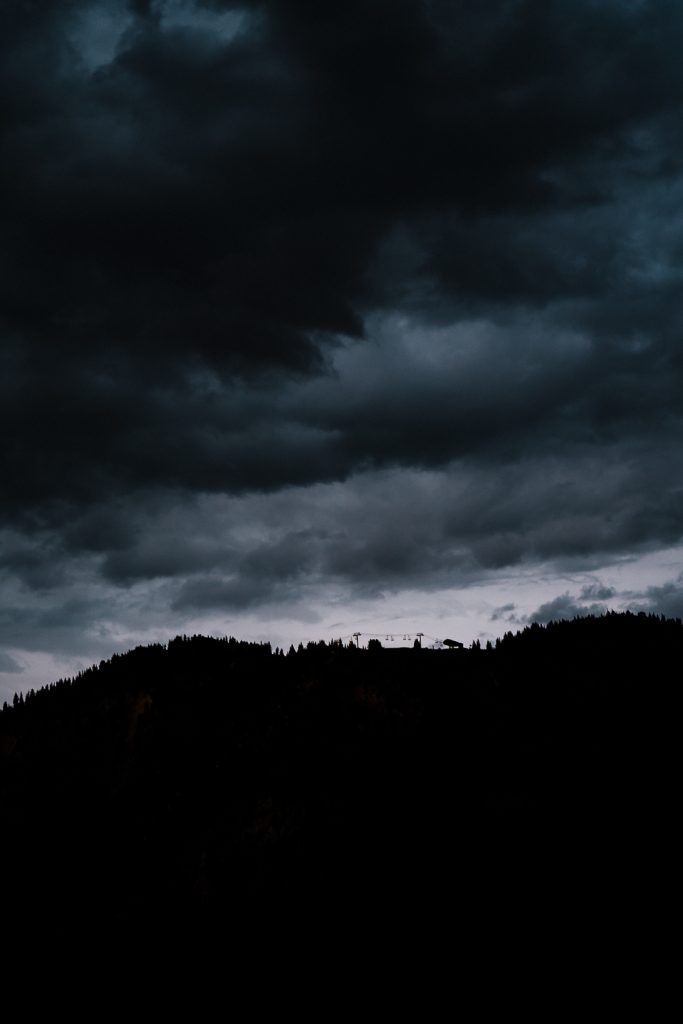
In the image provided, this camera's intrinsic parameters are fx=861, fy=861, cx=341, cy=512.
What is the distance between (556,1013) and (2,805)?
10.7 m

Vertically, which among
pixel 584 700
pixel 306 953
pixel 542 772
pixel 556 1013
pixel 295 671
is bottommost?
pixel 556 1013

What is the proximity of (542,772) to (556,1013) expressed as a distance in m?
4.27

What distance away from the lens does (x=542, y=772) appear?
15.0 metres

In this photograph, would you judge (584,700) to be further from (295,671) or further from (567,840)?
(295,671)

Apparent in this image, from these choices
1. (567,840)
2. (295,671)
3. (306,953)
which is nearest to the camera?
(306,953)

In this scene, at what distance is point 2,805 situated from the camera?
16422mm

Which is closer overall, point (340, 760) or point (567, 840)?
point (567, 840)

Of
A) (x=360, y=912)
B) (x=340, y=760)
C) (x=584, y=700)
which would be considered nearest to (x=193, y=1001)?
(x=360, y=912)

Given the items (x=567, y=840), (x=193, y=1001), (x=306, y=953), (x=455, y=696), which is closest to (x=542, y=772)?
(x=567, y=840)

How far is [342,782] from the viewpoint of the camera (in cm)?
1498

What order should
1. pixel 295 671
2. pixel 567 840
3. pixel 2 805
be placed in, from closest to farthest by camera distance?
pixel 567 840 < pixel 2 805 < pixel 295 671

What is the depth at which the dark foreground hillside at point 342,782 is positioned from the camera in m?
13.2

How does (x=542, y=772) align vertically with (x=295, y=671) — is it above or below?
below

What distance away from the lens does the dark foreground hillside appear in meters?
13.2
